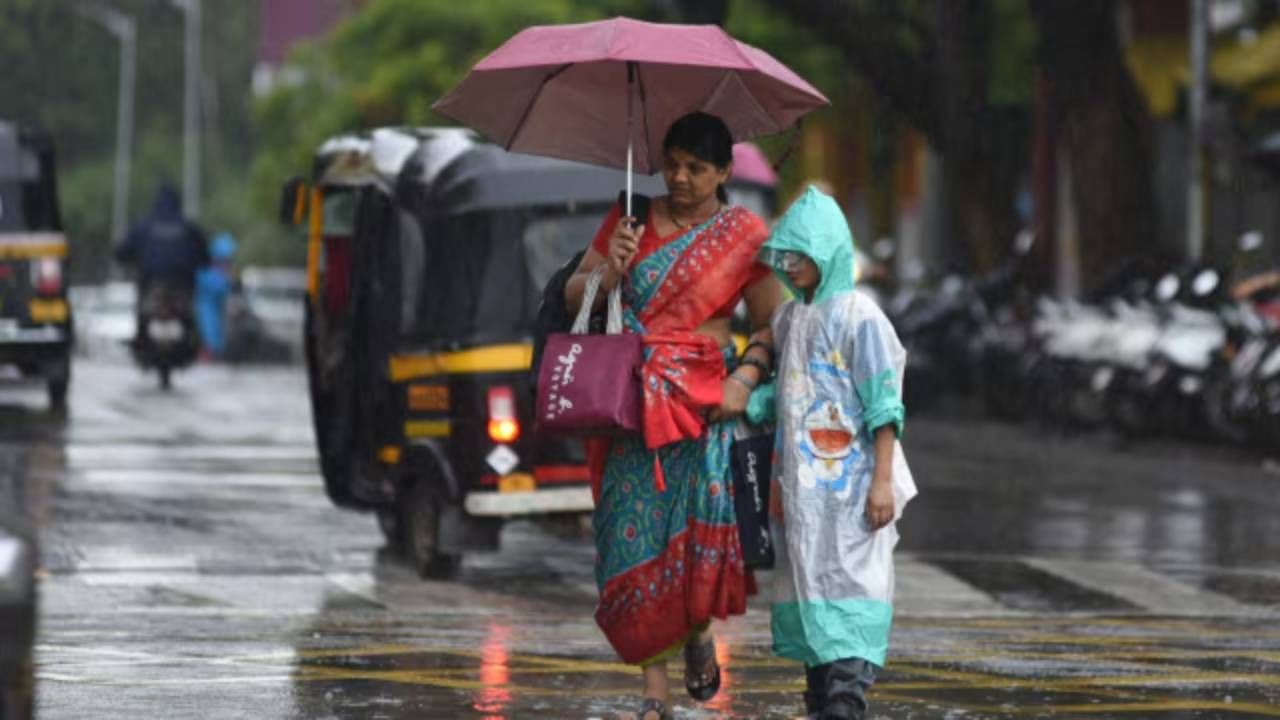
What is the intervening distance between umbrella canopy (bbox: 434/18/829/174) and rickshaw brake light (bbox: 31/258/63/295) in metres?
15.6

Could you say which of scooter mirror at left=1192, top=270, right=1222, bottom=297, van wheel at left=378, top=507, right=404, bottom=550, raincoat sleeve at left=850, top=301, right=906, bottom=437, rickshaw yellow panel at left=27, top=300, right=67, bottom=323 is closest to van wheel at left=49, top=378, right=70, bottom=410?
rickshaw yellow panel at left=27, top=300, right=67, bottom=323

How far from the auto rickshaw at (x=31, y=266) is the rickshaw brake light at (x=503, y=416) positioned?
11.7m

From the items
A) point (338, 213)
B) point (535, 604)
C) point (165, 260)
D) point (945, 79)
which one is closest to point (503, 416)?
point (535, 604)

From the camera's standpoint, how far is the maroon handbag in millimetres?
8398

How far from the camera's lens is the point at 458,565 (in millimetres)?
13953

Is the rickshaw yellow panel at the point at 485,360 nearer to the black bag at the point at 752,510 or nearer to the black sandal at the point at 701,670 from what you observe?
the black sandal at the point at 701,670

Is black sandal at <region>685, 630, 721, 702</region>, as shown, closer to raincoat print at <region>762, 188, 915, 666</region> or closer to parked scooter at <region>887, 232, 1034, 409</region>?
raincoat print at <region>762, 188, 915, 666</region>

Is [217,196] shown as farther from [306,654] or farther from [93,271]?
[306,654]

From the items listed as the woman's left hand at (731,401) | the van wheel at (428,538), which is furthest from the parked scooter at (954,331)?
the woman's left hand at (731,401)

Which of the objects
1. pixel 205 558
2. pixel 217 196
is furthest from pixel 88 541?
pixel 217 196

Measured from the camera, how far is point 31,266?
24484 mm

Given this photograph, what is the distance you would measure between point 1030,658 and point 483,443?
10.6 ft

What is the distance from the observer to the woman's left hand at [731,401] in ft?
27.8

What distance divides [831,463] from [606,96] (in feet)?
4.91
